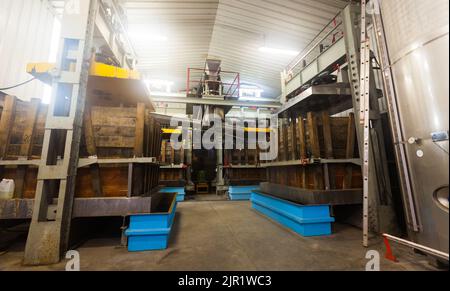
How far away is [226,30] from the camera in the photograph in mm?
7594

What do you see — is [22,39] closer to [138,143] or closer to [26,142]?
[26,142]

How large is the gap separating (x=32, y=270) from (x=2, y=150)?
5.55 ft

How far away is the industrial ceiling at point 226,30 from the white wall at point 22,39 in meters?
2.04

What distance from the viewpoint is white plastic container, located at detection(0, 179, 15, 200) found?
96.8 inches

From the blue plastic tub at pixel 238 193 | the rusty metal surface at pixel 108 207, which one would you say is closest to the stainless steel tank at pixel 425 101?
the rusty metal surface at pixel 108 207

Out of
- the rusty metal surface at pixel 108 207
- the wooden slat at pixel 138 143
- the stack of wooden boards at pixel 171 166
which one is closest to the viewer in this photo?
the rusty metal surface at pixel 108 207

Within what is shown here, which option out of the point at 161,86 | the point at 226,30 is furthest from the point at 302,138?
the point at 161,86

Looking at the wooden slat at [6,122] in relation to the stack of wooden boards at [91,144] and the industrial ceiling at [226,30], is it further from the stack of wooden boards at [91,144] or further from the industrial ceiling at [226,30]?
the industrial ceiling at [226,30]

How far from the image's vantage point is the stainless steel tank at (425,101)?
1.63 metres

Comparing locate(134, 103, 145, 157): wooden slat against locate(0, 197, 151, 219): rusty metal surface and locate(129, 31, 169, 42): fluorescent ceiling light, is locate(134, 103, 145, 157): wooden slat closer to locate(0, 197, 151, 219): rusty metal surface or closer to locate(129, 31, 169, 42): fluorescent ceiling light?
locate(0, 197, 151, 219): rusty metal surface

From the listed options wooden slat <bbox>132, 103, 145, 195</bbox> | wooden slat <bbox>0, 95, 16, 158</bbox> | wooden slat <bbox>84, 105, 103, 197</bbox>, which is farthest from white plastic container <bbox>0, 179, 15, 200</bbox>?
wooden slat <bbox>132, 103, 145, 195</bbox>

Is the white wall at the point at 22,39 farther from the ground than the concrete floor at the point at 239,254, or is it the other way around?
the white wall at the point at 22,39

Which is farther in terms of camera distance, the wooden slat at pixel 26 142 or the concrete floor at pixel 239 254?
the wooden slat at pixel 26 142

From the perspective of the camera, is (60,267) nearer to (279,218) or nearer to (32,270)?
(32,270)
